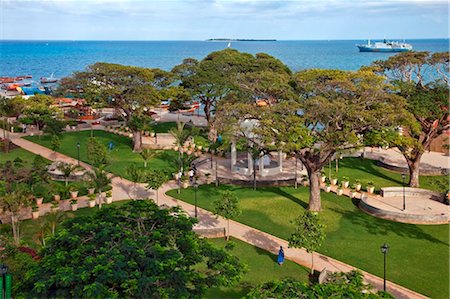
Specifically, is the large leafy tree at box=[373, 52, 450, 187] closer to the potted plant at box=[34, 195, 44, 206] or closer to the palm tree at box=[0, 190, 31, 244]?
the palm tree at box=[0, 190, 31, 244]

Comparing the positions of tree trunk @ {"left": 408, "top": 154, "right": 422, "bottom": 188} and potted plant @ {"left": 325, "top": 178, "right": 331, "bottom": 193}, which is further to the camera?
tree trunk @ {"left": 408, "top": 154, "right": 422, "bottom": 188}

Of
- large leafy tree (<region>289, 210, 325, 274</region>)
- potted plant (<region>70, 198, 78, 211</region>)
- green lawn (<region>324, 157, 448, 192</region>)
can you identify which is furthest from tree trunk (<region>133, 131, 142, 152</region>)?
large leafy tree (<region>289, 210, 325, 274</region>)

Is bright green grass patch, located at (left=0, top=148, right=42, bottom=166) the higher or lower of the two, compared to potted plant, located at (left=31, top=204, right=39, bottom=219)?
higher

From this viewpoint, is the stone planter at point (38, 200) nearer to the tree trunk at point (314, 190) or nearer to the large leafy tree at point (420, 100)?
the tree trunk at point (314, 190)

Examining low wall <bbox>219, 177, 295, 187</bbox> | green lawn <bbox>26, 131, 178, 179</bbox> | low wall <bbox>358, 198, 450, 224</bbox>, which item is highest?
green lawn <bbox>26, 131, 178, 179</bbox>

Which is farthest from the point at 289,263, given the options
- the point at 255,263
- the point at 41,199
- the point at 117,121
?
the point at 117,121

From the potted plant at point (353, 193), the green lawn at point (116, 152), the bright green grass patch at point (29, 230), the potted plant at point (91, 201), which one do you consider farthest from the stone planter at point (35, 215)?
the potted plant at point (353, 193)
